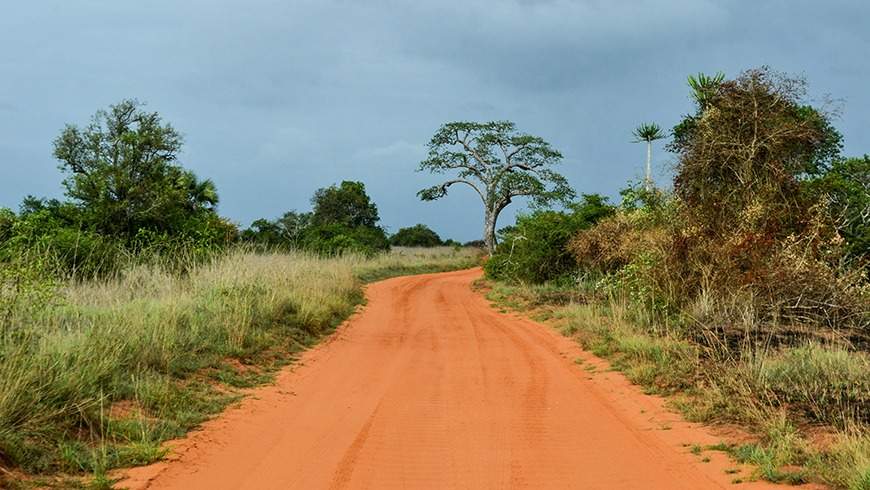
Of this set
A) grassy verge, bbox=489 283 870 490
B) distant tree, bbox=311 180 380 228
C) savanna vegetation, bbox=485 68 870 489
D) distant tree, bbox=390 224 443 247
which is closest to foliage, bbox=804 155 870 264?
savanna vegetation, bbox=485 68 870 489

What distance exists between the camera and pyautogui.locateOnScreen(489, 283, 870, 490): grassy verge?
5797 mm

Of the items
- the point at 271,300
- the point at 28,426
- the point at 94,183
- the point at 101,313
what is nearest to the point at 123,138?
the point at 94,183

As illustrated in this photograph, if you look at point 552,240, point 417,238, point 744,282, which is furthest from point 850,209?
point 417,238

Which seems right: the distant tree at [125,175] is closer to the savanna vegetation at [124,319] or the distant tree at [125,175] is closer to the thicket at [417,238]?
the savanna vegetation at [124,319]

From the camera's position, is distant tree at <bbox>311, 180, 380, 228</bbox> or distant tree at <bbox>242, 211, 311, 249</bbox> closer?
distant tree at <bbox>242, 211, 311, 249</bbox>

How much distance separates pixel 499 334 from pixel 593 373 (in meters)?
4.44

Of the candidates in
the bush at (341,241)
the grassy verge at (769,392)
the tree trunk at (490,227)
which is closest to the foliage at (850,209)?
the grassy verge at (769,392)

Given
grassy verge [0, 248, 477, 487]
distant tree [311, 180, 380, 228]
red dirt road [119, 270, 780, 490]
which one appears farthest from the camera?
distant tree [311, 180, 380, 228]

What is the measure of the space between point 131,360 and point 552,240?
16.9 meters

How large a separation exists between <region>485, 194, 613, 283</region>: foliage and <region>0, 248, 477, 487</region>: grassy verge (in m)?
10.5

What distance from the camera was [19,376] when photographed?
19.7 feet

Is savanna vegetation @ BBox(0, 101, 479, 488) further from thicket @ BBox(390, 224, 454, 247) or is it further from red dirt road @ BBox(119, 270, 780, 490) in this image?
thicket @ BBox(390, 224, 454, 247)

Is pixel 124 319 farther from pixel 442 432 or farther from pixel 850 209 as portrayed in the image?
pixel 850 209

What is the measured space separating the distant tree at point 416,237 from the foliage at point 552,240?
2057 inches
